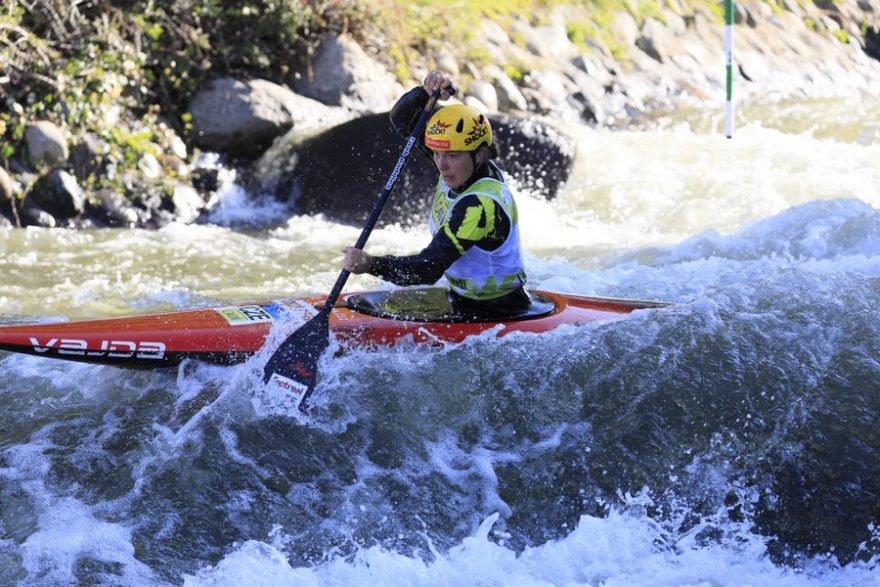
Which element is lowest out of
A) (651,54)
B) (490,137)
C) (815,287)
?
(651,54)

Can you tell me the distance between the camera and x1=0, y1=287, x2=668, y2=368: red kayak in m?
4.26

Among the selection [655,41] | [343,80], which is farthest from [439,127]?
[655,41]

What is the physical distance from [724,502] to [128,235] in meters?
5.34

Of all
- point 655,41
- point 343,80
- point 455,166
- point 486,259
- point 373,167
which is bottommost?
point 655,41

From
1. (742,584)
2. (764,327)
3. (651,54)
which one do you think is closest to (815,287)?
(764,327)

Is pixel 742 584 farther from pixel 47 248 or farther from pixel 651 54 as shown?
pixel 651 54

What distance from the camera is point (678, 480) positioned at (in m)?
3.96

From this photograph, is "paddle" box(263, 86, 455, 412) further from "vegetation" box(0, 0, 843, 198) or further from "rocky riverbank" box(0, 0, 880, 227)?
"vegetation" box(0, 0, 843, 198)

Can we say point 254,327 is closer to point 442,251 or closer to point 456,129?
point 442,251

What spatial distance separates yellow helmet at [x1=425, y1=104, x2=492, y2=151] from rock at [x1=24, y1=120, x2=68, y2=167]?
4618mm

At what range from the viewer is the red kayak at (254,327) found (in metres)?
4.26

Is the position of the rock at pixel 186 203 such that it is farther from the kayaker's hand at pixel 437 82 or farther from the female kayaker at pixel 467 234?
the female kayaker at pixel 467 234

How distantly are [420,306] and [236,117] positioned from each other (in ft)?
15.9

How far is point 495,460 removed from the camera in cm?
411
